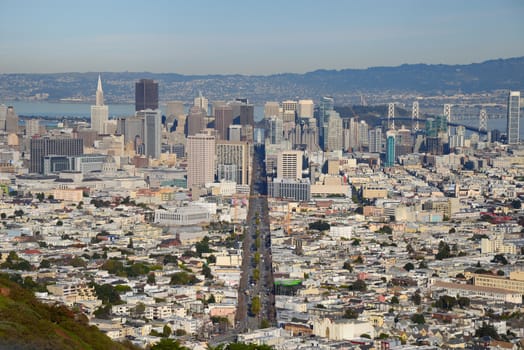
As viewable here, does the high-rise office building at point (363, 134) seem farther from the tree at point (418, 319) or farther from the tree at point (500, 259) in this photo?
the tree at point (418, 319)

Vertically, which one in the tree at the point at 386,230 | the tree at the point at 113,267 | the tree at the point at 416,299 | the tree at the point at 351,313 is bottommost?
the tree at the point at 386,230

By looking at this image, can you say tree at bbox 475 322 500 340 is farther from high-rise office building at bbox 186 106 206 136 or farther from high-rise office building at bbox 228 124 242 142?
high-rise office building at bbox 186 106 206 136

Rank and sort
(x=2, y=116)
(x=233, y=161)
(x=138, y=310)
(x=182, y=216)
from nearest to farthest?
1. (x=138, y=310)
2. (x=182, y=216)
3. (x=233, y=161)
4. (x=2, y=116)

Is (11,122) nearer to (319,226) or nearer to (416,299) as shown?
(319,226)

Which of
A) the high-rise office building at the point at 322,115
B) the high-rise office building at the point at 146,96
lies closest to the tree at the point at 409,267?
the high-rise office building at the point at 322,115

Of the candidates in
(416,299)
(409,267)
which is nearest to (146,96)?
(409,267)

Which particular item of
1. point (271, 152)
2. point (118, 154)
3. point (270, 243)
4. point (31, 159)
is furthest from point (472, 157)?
point (270, 243)
